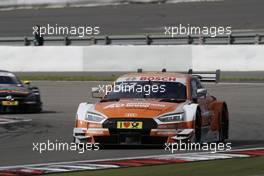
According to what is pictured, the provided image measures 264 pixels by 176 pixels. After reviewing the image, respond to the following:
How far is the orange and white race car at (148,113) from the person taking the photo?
46.8 ft

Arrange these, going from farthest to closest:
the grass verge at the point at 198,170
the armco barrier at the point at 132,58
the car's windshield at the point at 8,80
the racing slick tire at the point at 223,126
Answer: the armco barrier at the point at 132,58
the car's windshield at the point at 8,80
the racing slick tire at the point at 223,126
the grass verge at the point at 198,170

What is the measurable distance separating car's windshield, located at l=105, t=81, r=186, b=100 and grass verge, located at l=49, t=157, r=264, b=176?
291 centimetres

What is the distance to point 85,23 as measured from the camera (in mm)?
43406

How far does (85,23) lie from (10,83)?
1963cm

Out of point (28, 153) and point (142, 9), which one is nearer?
point (28, 153)

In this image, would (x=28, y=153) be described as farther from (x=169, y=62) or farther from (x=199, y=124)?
(x=169, y=62)

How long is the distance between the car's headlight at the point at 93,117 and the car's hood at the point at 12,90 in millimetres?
8757

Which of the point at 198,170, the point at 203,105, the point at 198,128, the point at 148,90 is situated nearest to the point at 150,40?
the point at 203,105

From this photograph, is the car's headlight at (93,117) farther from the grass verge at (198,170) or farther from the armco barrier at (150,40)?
the armco barrier at (150,40)

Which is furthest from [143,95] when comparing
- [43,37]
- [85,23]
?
[85,23]

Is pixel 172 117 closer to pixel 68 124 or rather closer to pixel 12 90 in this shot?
pixel 68 124

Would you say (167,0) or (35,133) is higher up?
(167,0)

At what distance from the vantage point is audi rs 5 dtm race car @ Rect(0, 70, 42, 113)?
23.1 meters

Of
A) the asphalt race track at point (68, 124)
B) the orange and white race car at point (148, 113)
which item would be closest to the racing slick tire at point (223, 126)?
the asphalt race track at point (68, 124)
